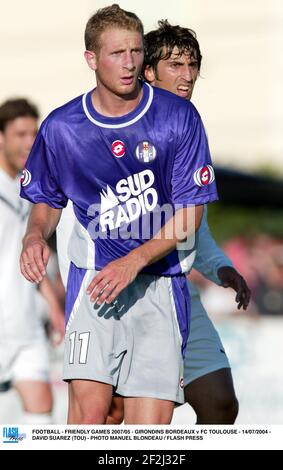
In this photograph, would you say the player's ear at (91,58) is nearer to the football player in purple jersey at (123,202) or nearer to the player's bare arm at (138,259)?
the football player in purple jersey at (123,202)

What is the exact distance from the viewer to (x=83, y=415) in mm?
4496

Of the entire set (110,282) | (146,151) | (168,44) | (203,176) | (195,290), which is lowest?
(195,290)

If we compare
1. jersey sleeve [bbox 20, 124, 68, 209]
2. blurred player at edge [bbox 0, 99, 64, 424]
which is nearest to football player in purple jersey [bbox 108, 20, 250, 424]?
jersey sleeve [bbox 20, 124, 68, 209]

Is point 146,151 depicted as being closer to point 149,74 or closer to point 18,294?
point 149,74

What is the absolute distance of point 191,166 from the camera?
4.53m

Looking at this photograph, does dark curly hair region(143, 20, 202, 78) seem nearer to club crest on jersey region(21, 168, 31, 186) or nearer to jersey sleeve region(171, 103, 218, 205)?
jersey sleeve region(171, 103, 218, 205)

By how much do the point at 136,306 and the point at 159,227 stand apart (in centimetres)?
33

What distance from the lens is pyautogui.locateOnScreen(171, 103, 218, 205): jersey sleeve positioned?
450 cm

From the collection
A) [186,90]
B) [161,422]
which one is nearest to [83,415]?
[161,422]

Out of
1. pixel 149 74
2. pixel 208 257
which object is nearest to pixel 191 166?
pixel 149 74

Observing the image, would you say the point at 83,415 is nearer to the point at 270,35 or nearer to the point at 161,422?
the point at 161,422

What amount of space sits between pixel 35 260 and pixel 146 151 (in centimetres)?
63

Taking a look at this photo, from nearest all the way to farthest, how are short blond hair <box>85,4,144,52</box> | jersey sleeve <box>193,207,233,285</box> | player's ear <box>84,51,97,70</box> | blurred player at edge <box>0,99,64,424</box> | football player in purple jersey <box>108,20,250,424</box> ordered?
short blond hair <box>85,4,144,52</box>, player's ear <box>84,51,97,70</box>, football player in purple jersey <box>108,20,250,424</box>, jersey sleeve <box>193,207,233,285</box>, blurred player at edge <box>0,99,64,424</box>

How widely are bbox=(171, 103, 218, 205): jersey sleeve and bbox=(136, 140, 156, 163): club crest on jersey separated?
0.34 ft
